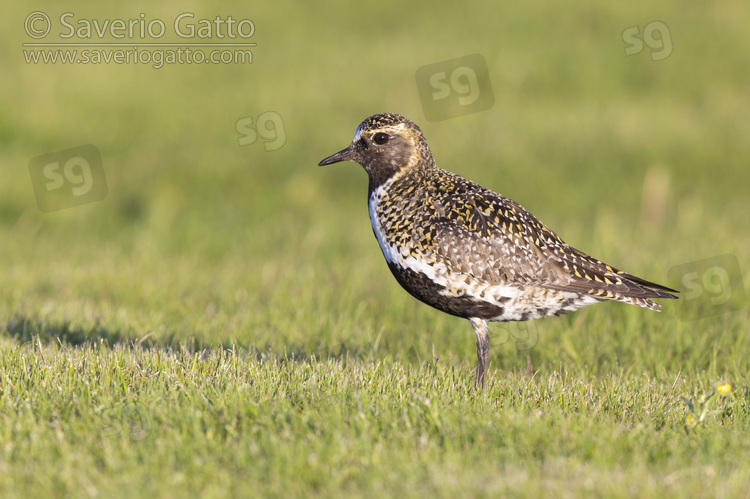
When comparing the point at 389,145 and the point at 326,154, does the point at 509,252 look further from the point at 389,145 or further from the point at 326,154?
the point at 326,154

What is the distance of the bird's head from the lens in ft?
23.8

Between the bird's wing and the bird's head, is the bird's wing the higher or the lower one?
the lower one

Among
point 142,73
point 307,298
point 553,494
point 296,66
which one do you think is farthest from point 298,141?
point 553,494

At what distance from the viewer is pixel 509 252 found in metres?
6.78

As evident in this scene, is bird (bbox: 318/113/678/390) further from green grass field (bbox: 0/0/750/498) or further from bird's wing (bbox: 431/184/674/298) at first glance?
green grass field (bbox: 0/0/750/498)

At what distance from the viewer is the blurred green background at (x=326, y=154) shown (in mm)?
9672

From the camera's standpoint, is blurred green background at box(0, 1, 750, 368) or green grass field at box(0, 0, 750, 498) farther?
blurred green background at box(0, 1, 750, 368)

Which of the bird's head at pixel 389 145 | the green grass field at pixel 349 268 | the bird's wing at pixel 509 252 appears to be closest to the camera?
the green grass field at pixel 349 268

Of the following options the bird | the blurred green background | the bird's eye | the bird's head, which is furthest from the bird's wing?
the blurred green background

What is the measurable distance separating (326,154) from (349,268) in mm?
4686

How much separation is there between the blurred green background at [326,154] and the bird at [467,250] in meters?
1.59

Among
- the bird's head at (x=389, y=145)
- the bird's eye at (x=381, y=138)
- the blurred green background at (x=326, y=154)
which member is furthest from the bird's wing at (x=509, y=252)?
the blurred green background at (x=326, y=154)

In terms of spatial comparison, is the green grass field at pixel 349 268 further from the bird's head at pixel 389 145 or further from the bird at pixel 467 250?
the bird's head at pixel 389 145

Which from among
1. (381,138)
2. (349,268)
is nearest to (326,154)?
(349,268)
